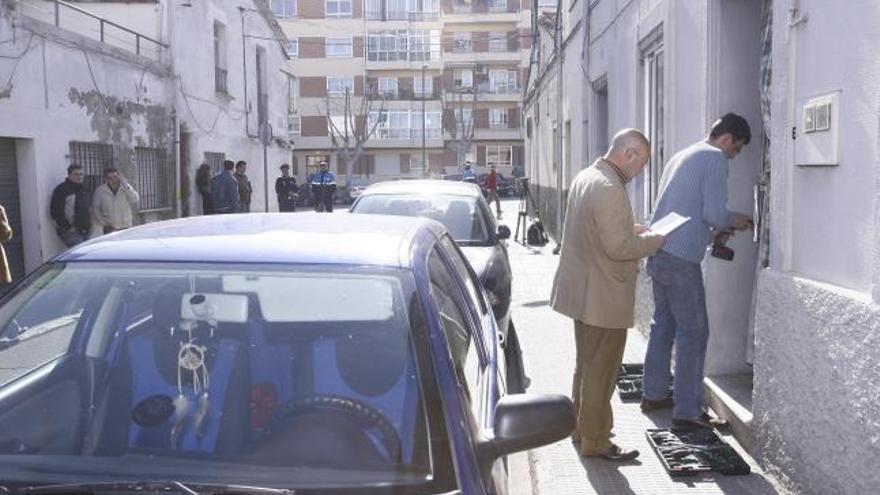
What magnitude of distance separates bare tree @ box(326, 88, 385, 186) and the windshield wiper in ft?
183

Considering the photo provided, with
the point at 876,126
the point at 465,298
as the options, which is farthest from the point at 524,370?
the point at 876,126

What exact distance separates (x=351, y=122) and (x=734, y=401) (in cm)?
5509

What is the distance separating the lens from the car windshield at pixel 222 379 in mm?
2258

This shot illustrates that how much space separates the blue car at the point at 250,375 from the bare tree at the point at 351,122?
5488 centimetres

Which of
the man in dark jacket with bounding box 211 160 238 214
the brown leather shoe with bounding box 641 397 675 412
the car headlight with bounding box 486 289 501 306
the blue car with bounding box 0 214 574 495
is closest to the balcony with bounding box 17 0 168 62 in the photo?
the man in dark jacket with bounding box 211 160 238 214

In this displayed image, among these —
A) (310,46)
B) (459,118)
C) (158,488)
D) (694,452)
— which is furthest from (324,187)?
(459,118)

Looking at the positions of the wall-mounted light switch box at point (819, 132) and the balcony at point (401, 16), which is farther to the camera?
the balcony at point (401, 16)

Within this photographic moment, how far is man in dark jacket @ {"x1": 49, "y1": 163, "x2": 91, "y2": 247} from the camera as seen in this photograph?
11.6 m

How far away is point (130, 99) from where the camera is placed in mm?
15039

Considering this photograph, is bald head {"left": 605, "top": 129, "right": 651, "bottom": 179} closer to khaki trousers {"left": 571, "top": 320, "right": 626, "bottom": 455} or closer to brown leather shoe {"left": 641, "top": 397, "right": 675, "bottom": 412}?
khaki trousers {"left": 571, "top": 320, "right": 626, "bottom": 455}

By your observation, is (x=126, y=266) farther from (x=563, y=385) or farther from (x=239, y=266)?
(x=563, y=385)

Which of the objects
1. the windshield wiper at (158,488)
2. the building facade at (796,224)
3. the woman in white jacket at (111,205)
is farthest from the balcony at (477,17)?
the windshield wiper at (158,488)

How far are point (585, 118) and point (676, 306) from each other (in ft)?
24.7

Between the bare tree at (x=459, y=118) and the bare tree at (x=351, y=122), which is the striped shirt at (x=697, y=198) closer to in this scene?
the bare tree at (x=351, y=122)
